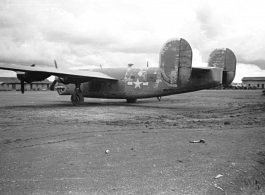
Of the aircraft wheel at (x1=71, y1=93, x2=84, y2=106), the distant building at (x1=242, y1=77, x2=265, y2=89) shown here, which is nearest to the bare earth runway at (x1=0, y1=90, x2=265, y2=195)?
the aircraft wheel at (x1=71, y1=93, x2=84, y2=106)

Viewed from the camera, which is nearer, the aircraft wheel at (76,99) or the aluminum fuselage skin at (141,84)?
the aluminum fuselage skin at (141,84)

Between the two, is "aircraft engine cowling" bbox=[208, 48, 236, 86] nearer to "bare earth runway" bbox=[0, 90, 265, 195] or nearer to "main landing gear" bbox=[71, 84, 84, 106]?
"bare earth runway" bbox=[0, 90, 265, 195]

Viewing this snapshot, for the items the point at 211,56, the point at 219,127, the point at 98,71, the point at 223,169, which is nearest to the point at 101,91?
the point at 98,71

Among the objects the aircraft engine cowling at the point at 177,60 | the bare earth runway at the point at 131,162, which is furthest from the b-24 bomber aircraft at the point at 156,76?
the bare earth runway at the point at 131,162

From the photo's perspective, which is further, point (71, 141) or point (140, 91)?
Result: point (140, 91)

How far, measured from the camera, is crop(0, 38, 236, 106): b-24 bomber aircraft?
13.3 meters

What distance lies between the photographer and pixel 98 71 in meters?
19.9

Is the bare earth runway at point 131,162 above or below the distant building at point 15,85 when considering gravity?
below

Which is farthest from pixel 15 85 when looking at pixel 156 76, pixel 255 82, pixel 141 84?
pixel 255 82

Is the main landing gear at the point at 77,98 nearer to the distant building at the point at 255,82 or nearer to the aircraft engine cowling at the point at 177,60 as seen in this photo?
the aircraft engine cowling at the point at 177,60

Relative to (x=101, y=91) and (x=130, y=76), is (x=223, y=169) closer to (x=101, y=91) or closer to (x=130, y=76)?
(x=130, y=76)

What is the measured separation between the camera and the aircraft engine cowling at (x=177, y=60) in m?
13.2

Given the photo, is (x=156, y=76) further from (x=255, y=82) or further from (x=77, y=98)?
(x=255, y=82)

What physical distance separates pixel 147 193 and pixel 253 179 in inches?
72.6
